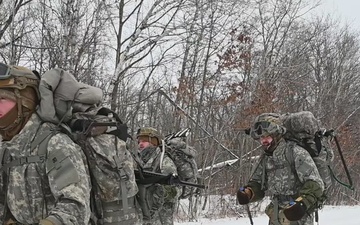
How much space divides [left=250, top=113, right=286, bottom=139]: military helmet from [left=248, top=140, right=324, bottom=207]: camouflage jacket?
0.48ft

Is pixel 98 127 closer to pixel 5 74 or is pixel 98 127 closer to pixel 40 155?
pixel 40 155

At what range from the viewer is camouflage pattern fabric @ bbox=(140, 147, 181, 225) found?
6.42 metres

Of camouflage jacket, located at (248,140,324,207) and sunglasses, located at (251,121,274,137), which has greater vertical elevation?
sunglasses, located at (251,121,274,137)

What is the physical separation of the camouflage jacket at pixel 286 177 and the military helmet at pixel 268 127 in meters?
0.14

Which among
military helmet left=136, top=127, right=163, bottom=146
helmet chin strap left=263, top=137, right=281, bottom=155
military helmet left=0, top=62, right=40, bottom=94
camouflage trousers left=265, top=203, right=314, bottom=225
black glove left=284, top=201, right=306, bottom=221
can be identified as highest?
military helmet left=0, top=62, right=40, bottom=94

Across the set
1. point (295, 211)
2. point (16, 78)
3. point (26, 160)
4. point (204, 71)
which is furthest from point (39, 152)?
point (204, 71)

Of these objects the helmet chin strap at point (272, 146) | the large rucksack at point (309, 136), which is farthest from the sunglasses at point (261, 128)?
the large rucksack at point (309, 136)

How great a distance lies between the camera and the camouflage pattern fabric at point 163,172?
21.1ft

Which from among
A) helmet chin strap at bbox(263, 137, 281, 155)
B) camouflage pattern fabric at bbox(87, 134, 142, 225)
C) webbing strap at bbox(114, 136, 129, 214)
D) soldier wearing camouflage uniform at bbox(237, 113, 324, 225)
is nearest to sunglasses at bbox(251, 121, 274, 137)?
soldier wearing camouflage uniform at bbox(237, 113, 324, 225)

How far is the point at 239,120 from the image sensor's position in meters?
17.3

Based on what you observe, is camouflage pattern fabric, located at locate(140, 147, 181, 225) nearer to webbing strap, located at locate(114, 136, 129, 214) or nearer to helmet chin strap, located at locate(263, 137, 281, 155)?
helmet chin strap, located at locate(263, 137, 281, 155)

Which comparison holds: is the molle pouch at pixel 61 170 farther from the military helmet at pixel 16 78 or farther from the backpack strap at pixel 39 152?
the military helmet at pixel 16 78

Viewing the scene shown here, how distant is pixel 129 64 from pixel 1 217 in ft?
32.7

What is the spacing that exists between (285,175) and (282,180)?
0.21 feet
